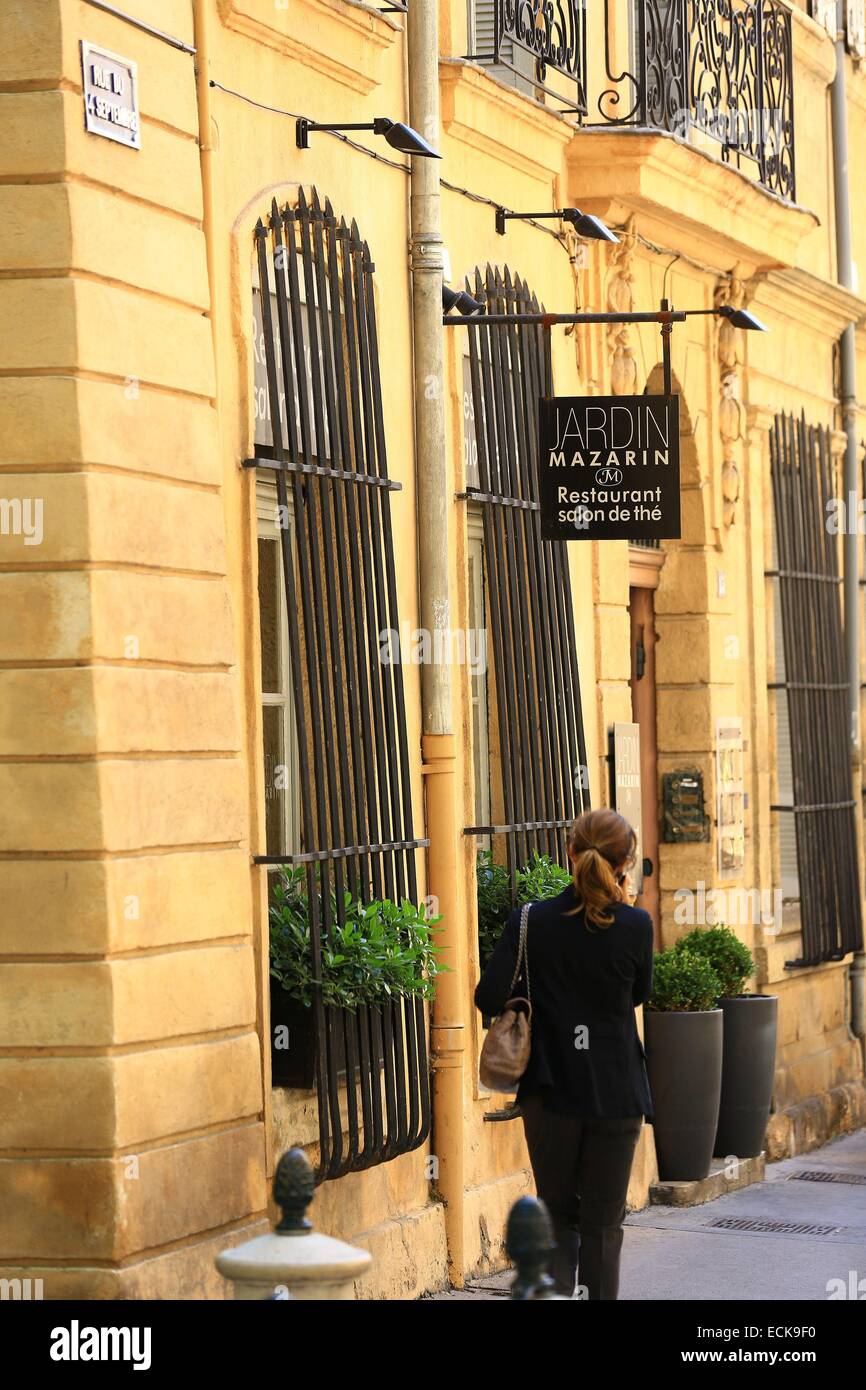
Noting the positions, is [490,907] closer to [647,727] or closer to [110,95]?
[647,727]

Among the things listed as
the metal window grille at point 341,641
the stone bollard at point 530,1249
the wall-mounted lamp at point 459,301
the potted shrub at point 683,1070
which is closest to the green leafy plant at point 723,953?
the potted shrub at point 683,1070

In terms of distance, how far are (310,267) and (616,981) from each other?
Answer: 2824 millimetres

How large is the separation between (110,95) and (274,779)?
8.16ft

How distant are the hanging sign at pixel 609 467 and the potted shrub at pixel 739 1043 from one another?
304 cm

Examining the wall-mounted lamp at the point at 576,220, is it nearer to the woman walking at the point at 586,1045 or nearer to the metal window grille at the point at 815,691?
the woman walking at the point at 586,1045

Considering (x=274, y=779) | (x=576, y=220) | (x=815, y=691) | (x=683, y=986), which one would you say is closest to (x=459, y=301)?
(x=576, y=220)

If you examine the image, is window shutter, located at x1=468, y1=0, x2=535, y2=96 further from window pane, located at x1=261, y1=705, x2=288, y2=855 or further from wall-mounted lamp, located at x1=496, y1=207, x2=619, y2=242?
window pane, located at x1=261, y1=705, x2=288, y2=855

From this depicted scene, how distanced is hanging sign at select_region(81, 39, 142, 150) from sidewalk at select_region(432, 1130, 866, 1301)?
4.48m

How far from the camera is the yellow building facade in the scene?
6742 millimetres

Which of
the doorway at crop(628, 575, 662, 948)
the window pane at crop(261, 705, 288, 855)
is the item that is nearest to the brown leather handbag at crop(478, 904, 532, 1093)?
the window pane at crop(261, 705, 288, 855)

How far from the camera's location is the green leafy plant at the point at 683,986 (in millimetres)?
11789

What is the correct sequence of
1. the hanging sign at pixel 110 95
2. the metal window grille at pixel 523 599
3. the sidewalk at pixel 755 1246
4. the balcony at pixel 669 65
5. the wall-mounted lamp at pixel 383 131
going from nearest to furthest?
the hanging sign at pixel 110 95, the wall-mounted lamp at pixel 383 131, the sidewalk at pixel 755 1246, the metal window grille at pixel 523 599, the balcony at pixel 669 65

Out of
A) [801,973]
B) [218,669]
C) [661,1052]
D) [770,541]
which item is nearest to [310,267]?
[218,669]

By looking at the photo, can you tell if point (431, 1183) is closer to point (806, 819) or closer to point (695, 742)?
point (695, 742)
